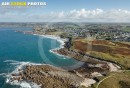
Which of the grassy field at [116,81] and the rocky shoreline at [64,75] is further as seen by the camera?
the rocky shoreline at [64,75]

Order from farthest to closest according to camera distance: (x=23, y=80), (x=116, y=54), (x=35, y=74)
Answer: (x=116, y=54), (x=35, y=74), (x=23, y=80)

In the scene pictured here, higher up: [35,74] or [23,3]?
[23,3]

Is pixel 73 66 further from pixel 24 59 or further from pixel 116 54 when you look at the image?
pixel 116 54

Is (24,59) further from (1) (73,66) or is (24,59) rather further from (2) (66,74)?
(2) (66,74)

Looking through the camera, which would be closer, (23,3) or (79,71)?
(23,3)

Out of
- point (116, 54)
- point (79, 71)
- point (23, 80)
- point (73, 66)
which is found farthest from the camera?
point (116, 54)

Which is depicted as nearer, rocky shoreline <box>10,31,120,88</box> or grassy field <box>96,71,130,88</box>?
grassy field <box>96,71,130,88</box>

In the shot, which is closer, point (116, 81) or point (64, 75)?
point (116, 81)

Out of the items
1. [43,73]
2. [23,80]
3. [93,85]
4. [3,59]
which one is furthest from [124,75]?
[3,59]

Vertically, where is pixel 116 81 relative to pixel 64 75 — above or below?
below
